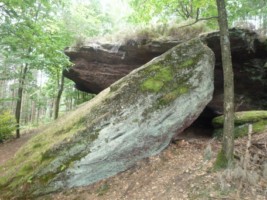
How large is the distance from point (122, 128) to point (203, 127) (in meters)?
4.72

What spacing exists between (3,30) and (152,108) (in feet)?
19.5

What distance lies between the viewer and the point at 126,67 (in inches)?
392

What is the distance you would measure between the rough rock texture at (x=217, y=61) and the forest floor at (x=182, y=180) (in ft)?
10.8

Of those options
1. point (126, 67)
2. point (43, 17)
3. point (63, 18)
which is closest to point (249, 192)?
point (126, 67)

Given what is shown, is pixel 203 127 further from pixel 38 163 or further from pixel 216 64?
pixel 38 163

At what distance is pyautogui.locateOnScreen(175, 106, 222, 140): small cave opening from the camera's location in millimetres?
8484

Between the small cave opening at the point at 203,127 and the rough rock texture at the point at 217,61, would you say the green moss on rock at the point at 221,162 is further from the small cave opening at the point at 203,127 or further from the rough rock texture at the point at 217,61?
the rough rock texture at the point at 217,61

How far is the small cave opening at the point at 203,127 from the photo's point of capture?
848 cm

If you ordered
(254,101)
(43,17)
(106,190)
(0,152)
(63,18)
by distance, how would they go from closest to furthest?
(106,190), (254,101), (0,152), (43,17), (63,18)

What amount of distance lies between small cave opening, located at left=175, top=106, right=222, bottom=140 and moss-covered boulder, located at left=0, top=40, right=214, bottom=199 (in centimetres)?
185

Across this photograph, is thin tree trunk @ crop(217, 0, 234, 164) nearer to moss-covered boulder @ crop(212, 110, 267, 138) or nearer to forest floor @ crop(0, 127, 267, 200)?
forest floor @ crop(0, 127, 267, 200)

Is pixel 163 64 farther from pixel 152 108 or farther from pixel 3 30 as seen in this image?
pixel 3 30

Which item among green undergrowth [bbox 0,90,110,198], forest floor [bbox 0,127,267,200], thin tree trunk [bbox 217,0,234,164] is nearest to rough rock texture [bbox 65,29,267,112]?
thin tree trunk [bbox 217,0,234,164]

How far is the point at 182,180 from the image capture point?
5.12m
